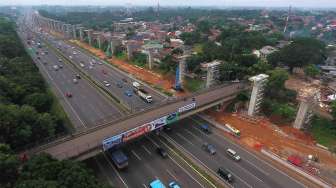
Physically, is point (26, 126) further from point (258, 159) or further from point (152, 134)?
point (258, 159)

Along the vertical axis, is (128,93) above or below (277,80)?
below

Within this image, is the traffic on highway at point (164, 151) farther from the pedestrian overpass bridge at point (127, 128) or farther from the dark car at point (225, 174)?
the pedestrian overpass bridge at point (127, 128)

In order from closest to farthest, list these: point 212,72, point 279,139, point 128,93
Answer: point 279,139 < point 212,72 < point 128,93

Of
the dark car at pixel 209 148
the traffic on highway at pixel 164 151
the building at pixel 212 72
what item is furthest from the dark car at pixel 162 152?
the building at pixel 212 72

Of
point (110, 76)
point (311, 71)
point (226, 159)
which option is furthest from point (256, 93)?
point (110, 76)

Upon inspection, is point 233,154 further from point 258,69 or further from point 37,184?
point 258,69

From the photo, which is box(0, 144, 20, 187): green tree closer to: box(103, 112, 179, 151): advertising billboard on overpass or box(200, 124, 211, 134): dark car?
box(103, 112, 179, 151): advertising billboard on overpass
